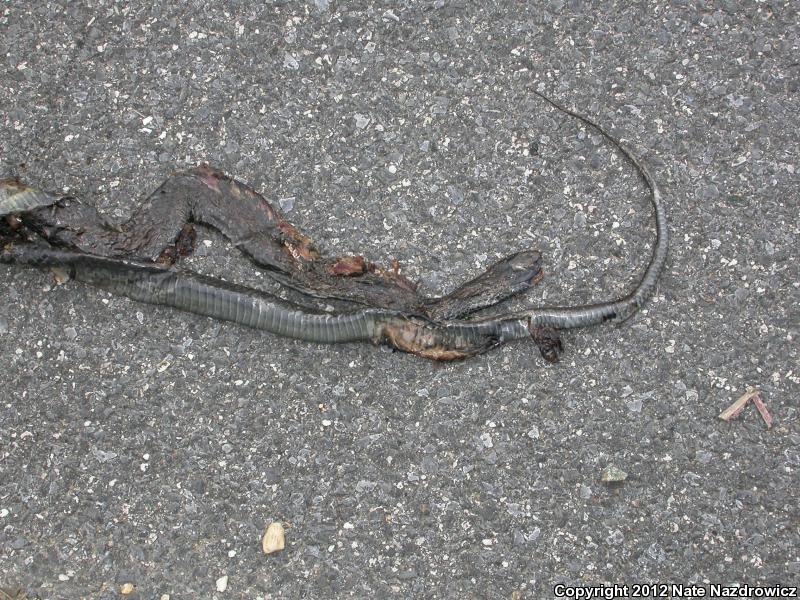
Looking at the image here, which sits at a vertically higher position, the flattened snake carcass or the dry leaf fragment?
the flattened snake carcass

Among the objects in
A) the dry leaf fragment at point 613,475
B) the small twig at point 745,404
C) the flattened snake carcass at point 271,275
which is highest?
the flattened snake carcass at point 271,275

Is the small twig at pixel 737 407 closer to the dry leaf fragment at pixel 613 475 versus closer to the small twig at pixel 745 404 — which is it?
the small twig at pixel 745 404

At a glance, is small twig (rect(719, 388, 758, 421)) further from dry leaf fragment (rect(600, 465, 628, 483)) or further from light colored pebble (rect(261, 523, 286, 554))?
light colored pebble (rect(261, 523, 286, 554))

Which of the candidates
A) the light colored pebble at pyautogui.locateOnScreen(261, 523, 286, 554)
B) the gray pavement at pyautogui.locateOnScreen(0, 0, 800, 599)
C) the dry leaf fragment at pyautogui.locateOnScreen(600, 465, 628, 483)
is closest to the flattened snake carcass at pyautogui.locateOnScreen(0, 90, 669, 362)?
the gray pavement at pyautogui.locateOnScreen(0, 0, 800, 599)

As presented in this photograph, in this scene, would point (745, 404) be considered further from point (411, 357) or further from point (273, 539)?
point (273, 539)

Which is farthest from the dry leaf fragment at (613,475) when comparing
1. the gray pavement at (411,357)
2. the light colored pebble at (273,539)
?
the light colored pebble at (273,539)

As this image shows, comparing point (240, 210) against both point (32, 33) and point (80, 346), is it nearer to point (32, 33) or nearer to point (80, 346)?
point (80, 346)
